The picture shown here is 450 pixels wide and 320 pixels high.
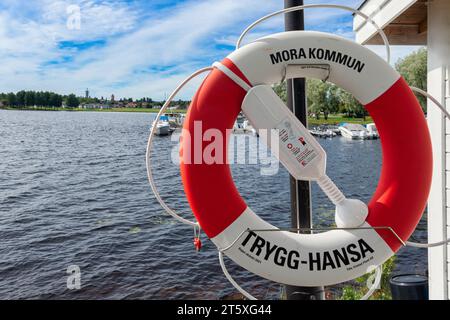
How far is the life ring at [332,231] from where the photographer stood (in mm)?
1531

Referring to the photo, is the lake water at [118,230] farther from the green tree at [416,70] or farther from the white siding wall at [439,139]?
the green tree at [416,70]

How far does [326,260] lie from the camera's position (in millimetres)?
1537

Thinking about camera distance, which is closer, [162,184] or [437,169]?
[437,169]

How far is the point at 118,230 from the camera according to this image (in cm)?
774

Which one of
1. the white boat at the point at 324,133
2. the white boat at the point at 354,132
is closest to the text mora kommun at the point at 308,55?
the white boat at the point at 354,132

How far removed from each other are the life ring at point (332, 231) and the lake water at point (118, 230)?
3.40 metres

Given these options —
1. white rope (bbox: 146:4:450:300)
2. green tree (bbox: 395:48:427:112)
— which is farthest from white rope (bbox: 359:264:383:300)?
green tree (bbox: 395:48:427:112)

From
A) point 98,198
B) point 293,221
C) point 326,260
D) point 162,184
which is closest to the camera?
point 326,260

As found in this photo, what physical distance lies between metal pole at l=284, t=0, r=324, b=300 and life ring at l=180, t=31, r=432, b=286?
11 cm

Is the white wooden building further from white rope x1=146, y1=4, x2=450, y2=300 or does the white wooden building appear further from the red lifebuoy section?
the red lifebuoy section

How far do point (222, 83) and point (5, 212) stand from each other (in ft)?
31.2

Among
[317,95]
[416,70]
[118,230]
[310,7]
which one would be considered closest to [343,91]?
[416,70]
